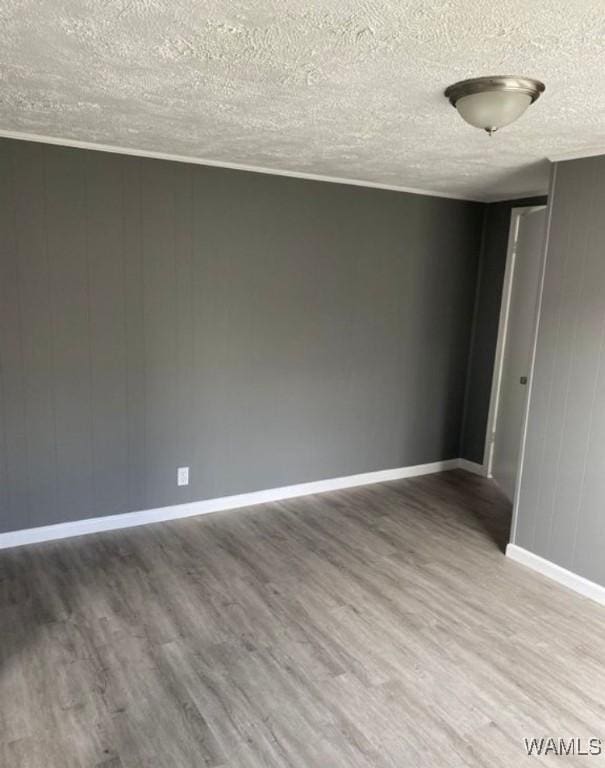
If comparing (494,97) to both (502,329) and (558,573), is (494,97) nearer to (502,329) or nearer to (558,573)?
(558,573)

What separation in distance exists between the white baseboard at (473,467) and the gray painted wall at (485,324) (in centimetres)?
4

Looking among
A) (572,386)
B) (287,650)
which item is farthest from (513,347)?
(287,650)

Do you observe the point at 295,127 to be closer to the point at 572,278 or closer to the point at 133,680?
the point at 572,278

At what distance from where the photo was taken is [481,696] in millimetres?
2414

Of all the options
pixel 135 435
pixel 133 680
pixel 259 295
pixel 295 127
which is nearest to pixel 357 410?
pixel 259 295

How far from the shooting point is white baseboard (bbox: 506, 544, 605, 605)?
3180 millimetres

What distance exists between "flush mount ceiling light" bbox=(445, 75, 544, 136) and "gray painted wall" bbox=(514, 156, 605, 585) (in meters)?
1.20

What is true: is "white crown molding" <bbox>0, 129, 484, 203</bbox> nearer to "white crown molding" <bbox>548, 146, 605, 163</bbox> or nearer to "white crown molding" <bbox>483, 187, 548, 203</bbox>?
"white crown molding" <bbox>483, 187, 548, 203</bbox>

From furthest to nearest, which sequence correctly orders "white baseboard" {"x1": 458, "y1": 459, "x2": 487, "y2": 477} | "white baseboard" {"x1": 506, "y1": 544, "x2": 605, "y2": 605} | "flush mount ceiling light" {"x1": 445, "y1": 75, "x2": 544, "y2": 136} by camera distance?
"white baseboard" {"x1": 458, "y1": 459, "x2": 487, "y2": 477} < "white baseboard" {"x1": 506, "y1": 544, "x2": 605, "y2": 605} < "flush mount ceiling light" {"x1": 445, "y1": 75, "x2": 544, "y2": 136}

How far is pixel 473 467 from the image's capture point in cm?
523

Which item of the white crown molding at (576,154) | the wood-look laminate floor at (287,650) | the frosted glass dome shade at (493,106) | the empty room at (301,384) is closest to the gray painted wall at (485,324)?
the empty room at (301,384)

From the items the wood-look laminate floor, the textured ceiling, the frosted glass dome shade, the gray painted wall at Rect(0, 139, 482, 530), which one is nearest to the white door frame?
the gray painted wall at Rect(0, 139, 482, 530)

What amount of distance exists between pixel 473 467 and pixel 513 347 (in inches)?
44.3

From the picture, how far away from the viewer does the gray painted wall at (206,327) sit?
3332 millimetres
